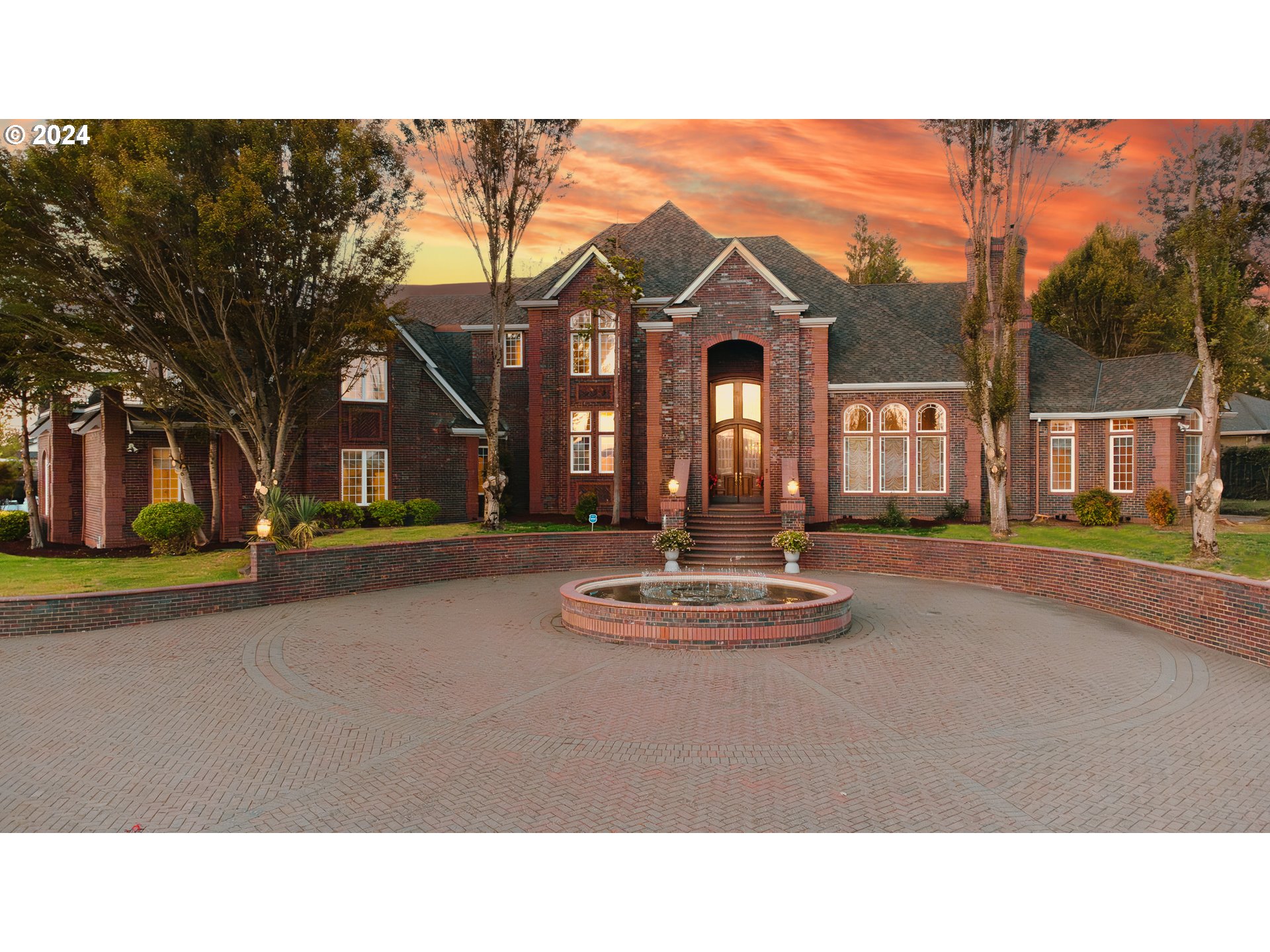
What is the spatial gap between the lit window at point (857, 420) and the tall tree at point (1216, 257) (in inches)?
390

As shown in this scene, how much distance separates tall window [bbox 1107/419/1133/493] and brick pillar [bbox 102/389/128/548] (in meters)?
28.8

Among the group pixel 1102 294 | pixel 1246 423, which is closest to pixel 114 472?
pixel 1102 294

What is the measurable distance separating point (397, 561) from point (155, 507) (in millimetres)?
7084

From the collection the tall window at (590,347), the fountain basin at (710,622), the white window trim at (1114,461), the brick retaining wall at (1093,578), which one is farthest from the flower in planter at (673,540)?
the white window trim at (1114,461)

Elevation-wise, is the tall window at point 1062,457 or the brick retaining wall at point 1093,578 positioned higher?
the tall window at point 1062,457

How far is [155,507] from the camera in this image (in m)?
18.5

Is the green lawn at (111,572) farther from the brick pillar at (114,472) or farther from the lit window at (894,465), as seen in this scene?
the lit window at (894,465)

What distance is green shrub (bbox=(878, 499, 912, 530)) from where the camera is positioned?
21.0 meters

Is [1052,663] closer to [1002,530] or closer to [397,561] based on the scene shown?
[1002,530]

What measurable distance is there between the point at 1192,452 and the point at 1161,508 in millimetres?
4349

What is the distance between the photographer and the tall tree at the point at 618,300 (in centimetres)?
2250

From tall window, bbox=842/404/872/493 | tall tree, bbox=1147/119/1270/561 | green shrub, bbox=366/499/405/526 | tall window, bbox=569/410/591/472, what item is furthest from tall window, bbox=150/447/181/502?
tall tree, bbox=1147/119/1270/561

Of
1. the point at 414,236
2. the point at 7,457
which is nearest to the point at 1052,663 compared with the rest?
the point at 414,236

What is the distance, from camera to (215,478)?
2083cm
